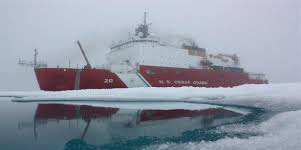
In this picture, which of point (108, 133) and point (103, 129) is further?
point (103, 129)

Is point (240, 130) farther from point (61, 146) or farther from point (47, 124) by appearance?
point (47, 124)

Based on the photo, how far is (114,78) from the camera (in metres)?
15.7

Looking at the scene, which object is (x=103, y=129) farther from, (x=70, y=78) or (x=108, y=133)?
(x=70, y=78)

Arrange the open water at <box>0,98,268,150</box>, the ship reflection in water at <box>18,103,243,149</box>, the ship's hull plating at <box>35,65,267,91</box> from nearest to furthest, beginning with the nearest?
the open water at <box>0,98,268,150</box>
the ship reflection in water at <box>18,103,243,149</box>
the ship's hull plating at <box>35,65,267,91</box>

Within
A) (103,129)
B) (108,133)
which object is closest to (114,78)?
(103,129)

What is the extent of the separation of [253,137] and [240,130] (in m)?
0.49

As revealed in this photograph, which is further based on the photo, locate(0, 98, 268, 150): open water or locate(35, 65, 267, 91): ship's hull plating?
locate(35, 65, 267, 91): ship's hull plating

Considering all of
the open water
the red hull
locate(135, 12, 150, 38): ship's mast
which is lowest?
the open water

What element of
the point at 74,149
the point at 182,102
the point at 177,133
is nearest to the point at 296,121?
the point at 177,133

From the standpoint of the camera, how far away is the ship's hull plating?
1511 cm

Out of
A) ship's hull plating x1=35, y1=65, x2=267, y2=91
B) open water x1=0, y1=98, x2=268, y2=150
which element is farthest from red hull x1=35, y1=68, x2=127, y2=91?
open water x1=0, y1=98, x2=268, y2=150

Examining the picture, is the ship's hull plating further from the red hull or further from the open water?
the open water

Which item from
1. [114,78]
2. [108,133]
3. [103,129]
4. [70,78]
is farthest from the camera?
[114,78]

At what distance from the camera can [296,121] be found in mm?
4055
